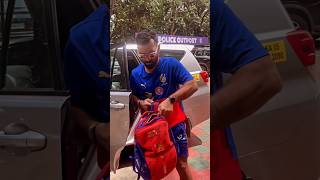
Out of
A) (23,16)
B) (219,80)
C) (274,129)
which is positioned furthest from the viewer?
(23,16)

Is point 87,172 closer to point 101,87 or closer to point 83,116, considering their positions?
point 83,116

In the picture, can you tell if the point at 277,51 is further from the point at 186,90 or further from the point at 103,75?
the point at 103,75

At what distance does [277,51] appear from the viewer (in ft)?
5.81

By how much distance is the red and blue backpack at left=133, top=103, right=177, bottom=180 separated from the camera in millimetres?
1545

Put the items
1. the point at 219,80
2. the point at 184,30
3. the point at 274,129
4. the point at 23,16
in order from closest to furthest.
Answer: the point at 184,30
the point at 219,80
the point at 274,129
the point at 23,16

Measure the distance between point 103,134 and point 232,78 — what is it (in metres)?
0.57

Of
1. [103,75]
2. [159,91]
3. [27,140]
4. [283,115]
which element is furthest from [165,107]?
[27,140]

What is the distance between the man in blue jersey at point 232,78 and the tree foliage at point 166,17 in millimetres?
71

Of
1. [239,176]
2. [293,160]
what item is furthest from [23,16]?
[293,160]

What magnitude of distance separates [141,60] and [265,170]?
0.74 metres

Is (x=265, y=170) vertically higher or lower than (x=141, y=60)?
lower

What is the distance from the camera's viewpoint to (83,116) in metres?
1.82

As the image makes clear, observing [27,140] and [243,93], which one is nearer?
[243,93]

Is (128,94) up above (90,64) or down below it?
below
